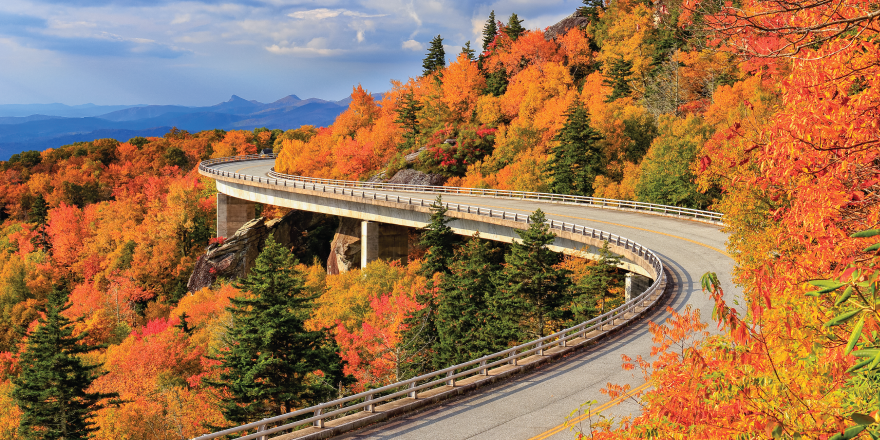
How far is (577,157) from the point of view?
Answer: 2116 inches

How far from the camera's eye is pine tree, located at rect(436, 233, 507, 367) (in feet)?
97.1

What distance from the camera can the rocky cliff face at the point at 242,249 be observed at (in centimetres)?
6038

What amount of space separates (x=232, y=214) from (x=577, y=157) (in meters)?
44.8

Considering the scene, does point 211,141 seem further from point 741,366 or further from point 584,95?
point 741,366

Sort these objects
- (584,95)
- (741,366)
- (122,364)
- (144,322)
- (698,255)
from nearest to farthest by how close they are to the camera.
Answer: (741,366) < (698,255) < (122,364) < (144,322) < (584,95)

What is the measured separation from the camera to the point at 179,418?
1265 inches

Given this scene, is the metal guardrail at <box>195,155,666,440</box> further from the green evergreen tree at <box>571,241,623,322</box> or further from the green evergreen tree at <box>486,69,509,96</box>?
the green evergreen tree at <box>486,69,509,96</box>

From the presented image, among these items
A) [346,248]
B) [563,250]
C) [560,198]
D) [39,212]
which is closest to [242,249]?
[346,248]

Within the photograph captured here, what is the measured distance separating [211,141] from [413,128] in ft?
193

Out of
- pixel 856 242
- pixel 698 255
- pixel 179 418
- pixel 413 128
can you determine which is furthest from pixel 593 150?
pixel 856 242

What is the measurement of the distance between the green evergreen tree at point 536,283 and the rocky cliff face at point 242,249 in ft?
118

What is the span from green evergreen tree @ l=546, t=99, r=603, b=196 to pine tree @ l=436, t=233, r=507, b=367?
2279 centimetres

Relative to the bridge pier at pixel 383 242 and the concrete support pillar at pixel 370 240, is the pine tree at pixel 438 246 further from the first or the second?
the bridge pier at pixel 383 242

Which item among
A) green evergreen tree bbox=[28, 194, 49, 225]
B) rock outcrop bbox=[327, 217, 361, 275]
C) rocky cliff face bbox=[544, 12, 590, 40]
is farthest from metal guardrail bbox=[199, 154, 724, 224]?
rocky cliff face bbox=[544, 12, 590, 40]
